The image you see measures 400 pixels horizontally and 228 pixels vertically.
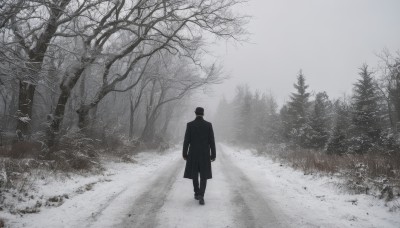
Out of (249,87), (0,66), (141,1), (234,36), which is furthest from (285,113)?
(249,87)

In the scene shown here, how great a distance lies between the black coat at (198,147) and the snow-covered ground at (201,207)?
0.74 meters

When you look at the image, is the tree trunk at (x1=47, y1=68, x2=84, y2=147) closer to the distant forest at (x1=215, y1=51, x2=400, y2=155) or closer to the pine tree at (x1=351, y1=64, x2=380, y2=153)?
the distant forest at (x1=215, y1=51, x2=400, y2=155)

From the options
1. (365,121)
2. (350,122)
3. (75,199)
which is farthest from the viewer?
(350,122)

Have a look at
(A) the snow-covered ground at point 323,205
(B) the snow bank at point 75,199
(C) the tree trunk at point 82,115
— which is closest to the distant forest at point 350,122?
(A) the snow-covered ground at point 323,205

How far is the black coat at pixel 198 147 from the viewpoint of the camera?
23.8 ft

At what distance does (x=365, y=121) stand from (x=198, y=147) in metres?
16.6

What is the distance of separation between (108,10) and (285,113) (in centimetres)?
2438

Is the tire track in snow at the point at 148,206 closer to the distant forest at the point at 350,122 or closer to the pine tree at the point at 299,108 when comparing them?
the distant forest at the point at 350,122

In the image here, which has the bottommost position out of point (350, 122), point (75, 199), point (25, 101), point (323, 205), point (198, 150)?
point (75, 199)

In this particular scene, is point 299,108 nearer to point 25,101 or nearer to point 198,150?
point 25,101

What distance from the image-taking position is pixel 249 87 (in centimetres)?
7269

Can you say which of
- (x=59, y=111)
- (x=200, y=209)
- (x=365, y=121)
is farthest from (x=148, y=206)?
(x=365, y=121)

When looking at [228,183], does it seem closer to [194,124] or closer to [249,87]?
[194,124]

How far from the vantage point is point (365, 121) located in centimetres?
1991
